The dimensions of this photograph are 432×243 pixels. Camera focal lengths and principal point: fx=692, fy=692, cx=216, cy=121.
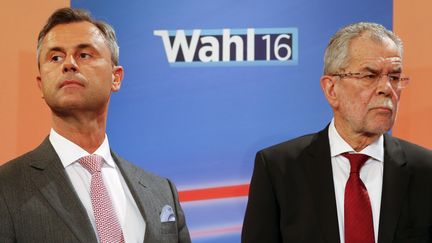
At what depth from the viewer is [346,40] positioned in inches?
108

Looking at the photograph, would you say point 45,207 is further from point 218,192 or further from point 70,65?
point 218,192

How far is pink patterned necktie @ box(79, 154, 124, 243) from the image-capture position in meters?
2.36

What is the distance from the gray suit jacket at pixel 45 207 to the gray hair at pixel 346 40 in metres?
0.92

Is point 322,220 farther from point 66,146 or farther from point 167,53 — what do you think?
point 167,53

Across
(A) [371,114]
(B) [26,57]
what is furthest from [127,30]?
(A) [371,114]

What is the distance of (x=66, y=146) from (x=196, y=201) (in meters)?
1.02

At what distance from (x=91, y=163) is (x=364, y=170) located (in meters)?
1.04

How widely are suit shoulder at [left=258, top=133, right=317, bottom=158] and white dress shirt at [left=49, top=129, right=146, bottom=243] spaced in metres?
0.59

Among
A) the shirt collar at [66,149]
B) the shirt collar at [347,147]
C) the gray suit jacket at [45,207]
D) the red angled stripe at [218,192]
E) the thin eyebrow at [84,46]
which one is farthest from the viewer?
the red angled stripe at [218,192]

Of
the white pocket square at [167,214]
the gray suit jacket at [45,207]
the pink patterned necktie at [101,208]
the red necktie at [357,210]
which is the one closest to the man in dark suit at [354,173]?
the red necktie at [357,210]

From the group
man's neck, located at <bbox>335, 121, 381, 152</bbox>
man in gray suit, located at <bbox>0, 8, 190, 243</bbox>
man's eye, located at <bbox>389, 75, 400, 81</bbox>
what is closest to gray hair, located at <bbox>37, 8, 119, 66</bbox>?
man in gray suit, located at <bbox>0, 8, 190, 243</bbox>

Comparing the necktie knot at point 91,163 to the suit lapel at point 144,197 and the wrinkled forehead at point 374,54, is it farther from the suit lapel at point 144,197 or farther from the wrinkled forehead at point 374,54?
the wrinkled forehead at point 374,54

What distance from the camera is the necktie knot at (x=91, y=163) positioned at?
2.49 m

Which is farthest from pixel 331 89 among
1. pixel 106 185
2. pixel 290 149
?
pixel 106 185
